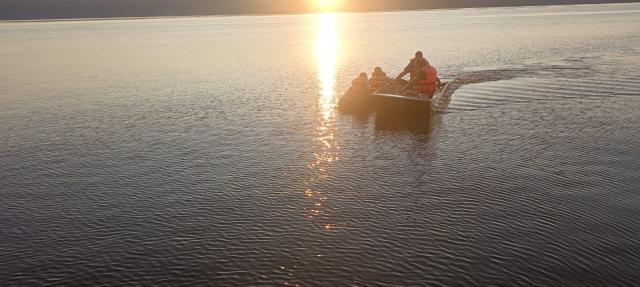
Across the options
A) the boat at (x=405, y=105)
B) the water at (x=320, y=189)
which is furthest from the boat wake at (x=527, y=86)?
the boat at (x=405, y=105)

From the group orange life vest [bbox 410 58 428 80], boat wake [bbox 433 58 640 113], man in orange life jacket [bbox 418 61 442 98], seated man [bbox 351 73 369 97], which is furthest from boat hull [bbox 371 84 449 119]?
seated man [bbox 351 73 369 97]

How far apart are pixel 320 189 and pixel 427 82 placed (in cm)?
1341

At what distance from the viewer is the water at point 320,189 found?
13508 mm

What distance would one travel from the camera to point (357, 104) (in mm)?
32281

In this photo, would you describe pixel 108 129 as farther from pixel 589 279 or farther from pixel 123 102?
pixel 589 279

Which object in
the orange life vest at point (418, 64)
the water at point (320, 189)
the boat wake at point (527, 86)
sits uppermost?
the orange life vest at point (418, 64)

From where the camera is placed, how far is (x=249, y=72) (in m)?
53.2

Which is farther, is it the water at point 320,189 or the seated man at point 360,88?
the seated man at point 360,88

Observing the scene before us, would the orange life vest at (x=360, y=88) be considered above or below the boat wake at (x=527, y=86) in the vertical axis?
above

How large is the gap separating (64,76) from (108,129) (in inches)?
1076

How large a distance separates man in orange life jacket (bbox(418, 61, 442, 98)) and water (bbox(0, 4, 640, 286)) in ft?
5.51

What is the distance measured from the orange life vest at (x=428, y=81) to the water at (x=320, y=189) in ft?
5.67

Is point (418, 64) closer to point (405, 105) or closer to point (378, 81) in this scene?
point (378, 81)

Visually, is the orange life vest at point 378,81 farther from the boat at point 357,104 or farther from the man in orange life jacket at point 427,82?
the man in orange life jacket at point 427,82
